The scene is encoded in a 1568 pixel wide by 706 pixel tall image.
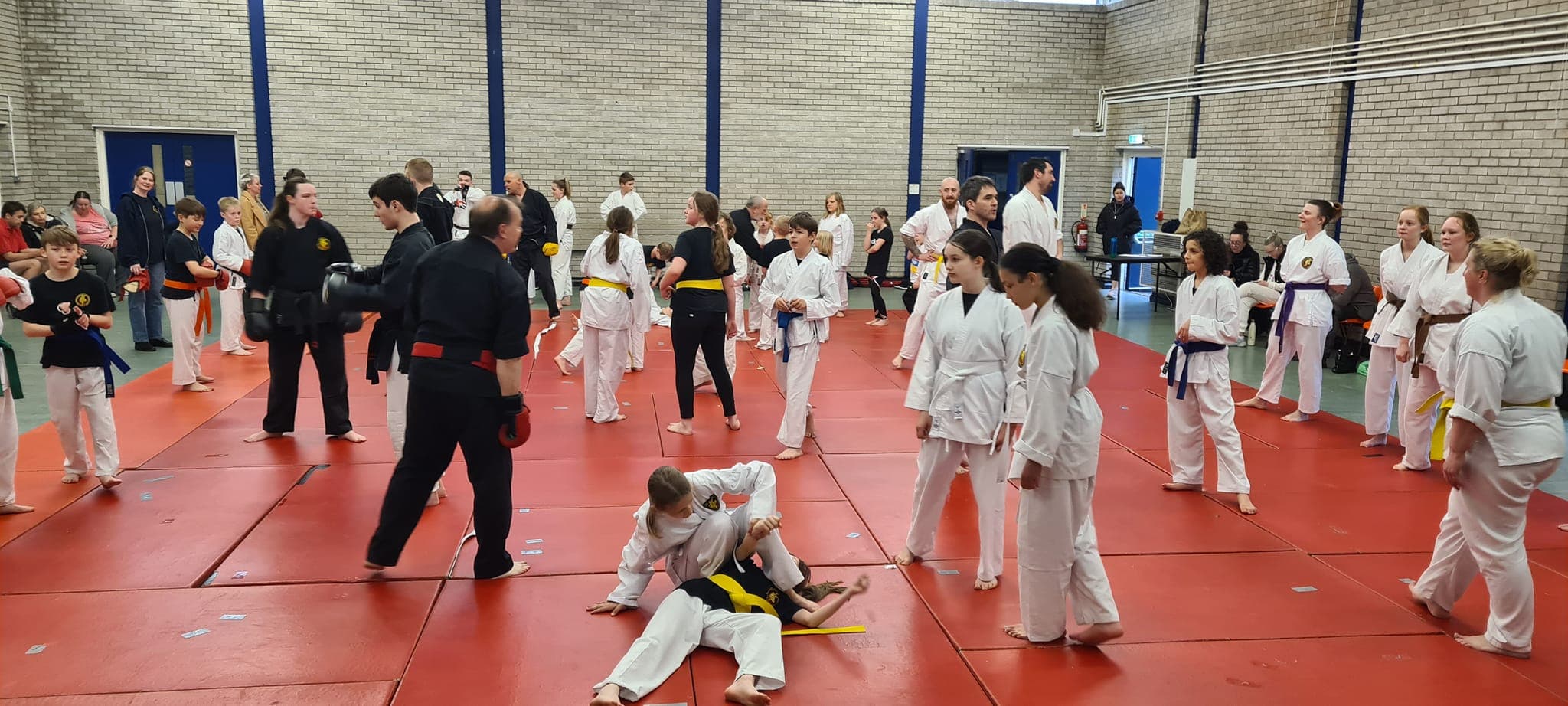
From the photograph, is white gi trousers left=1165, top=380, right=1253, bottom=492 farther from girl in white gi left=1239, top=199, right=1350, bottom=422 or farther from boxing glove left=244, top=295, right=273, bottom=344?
boxing glove left=244, top=295, right=273, bottom=344

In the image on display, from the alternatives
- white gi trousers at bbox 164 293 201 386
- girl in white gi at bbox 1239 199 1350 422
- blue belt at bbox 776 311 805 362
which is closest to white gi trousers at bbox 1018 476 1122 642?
blue belt at bbox 776 311 805 362

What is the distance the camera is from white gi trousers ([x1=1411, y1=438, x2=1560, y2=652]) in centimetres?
418

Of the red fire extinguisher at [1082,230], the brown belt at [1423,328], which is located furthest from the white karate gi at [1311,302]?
the red fire extinguisher at [1082,230]

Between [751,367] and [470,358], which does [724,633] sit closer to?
[470,358]

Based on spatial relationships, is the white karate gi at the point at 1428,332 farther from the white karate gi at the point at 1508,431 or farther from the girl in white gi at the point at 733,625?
the girl in white gi at the point at 733,625

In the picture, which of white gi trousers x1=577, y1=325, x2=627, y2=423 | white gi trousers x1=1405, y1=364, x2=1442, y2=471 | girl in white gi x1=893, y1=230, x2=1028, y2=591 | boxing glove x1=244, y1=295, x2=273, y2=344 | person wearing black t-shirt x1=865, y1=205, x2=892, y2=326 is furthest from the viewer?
person wearing black t-shirt x1=865, y1=205, x2=892, y2=326

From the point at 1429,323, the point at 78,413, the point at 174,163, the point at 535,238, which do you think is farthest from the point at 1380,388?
the point at 174,163

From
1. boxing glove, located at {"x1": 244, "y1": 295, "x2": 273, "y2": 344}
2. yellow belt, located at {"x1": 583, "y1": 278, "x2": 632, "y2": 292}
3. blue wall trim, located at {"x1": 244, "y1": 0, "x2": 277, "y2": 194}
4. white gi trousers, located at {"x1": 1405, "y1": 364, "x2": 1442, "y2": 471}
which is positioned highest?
blue wall trim, located at {"x1": 244, "y1": 0, "x2": 277, "y2": 194}

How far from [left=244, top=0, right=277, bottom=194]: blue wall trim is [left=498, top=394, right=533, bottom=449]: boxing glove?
44.1ft

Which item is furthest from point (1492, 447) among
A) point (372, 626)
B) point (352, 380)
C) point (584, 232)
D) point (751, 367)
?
point (584, 232)

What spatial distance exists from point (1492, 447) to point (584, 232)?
1447 centimetres

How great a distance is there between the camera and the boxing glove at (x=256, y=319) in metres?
6.29

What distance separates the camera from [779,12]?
17156mm

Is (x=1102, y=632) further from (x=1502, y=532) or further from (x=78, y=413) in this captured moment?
(x=78, y=413)
